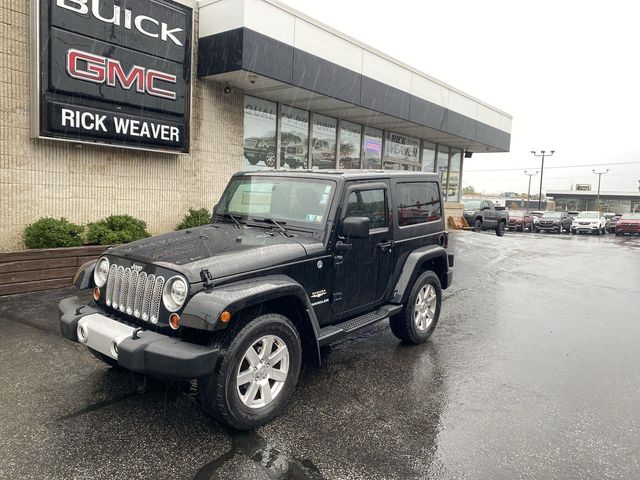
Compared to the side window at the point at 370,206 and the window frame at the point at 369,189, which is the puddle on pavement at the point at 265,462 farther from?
the side window at the point at 370,206

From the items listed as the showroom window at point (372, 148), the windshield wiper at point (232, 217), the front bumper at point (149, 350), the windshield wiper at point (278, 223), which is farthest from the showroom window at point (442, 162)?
the front bumper at point (149, 350)

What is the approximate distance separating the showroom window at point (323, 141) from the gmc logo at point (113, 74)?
5.51 m

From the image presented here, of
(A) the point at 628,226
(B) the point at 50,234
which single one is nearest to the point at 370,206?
(B) the point at 50,234

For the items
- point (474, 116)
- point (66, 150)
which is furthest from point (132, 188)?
point (474, 116)

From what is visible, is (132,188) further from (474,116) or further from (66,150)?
(474,116)

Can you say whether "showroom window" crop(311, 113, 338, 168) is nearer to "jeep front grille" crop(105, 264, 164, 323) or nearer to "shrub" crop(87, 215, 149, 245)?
"shrub" crop(87, 215, 149, 245)

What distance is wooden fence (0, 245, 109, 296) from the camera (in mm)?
6969

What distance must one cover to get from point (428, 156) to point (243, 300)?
19.4 meters

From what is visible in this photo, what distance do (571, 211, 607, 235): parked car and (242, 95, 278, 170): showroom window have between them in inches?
1122

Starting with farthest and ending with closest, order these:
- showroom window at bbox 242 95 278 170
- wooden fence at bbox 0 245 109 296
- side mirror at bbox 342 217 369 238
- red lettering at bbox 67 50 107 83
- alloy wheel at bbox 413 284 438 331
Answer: showroom window at bbox 242 95 278 170 < red lettering at bbox 67 50 107 83 < wooden fence at bbox 0 245 109 296 < alloy wheel at bbox 413 284 438 331 < side mirror at bbox 342 217 369 238

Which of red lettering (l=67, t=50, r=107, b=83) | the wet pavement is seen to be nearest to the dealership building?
red lettering (l=67, t=50, r=107, b=83)

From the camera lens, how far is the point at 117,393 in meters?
3.91

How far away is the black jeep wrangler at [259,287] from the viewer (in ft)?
10.4

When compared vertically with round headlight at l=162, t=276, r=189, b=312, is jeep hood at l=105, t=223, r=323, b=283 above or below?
above
